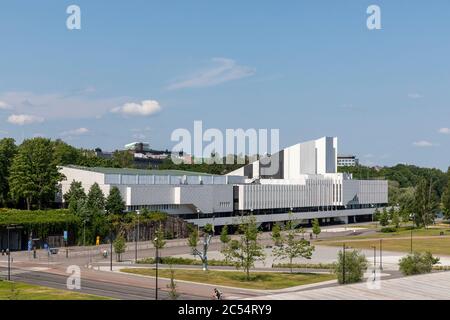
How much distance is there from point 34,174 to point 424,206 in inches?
3586

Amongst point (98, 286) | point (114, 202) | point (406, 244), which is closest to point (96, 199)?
point (114, 202)

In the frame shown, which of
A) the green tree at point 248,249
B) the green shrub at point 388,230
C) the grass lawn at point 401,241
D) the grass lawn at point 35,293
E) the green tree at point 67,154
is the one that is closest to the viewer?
the grass lawn at point 35,293

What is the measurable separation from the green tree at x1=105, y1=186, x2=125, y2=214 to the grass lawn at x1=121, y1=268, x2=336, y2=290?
111ft

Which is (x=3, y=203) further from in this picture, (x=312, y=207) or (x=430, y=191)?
(x=430, y=191)

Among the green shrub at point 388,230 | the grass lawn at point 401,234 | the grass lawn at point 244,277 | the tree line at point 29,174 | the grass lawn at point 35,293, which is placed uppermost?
the tree line at point 29,174

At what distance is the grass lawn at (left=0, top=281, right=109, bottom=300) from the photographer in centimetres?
5216

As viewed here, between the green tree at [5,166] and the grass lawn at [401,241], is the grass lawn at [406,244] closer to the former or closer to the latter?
the grass lawn at [401,241]

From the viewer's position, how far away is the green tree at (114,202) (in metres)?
106

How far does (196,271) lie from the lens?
74.3 meters

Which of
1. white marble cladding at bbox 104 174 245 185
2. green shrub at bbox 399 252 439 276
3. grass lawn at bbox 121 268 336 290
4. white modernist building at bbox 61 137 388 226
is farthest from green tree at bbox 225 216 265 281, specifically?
white marble cladding at bbox 104 174 245 185

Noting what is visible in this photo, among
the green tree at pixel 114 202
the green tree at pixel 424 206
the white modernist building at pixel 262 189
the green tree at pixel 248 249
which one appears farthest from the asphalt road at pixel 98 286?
the green tree at pixel 424 206

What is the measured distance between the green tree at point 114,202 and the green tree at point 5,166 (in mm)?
19174

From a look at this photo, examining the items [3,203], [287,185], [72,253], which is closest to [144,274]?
[72,253]
